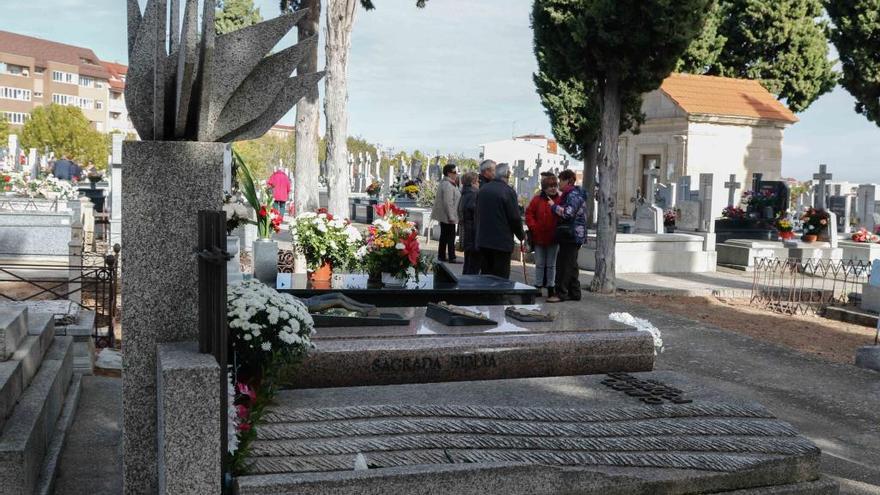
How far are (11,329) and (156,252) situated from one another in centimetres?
121

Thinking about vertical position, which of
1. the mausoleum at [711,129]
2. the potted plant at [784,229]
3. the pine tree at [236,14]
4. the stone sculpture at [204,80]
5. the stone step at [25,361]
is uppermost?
the pine tree at [236,14]

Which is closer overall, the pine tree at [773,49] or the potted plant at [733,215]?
the potted plant at [733,215]

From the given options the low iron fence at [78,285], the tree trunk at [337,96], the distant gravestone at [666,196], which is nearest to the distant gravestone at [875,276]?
the tree trunk at [337,96]

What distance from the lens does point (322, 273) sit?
9008 millimetres

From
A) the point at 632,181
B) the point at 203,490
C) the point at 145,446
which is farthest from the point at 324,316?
the point at 632,181

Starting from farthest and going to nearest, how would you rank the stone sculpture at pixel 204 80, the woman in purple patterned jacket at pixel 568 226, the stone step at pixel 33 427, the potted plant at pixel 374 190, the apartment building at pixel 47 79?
the apartment building at pixel 47 79
the potted plant at pixel 374 190
the woman in purple patterned jacket at pixel 568 226
the stone sculpture at pixel 204 80
the stone step at pixel 33 427

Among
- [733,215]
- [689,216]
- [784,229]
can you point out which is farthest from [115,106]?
[784,229]

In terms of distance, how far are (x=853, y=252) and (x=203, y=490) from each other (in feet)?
61.1

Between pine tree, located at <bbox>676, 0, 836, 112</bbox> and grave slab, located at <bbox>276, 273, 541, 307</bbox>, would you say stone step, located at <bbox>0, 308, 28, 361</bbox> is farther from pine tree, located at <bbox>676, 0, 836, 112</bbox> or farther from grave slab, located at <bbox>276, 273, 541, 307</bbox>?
pine tree, located at <bbox>676, 0, 836, 112</bbox>

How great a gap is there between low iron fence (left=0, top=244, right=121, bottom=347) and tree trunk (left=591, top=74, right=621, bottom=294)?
23.9 feet

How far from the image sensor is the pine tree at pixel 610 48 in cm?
1270

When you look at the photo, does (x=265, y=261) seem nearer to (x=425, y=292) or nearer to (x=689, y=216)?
(x=425, y=292)

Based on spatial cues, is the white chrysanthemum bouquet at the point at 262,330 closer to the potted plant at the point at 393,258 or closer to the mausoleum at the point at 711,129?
the potted plant at the point at 393,258

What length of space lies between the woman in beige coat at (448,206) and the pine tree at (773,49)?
21127 millimetres
